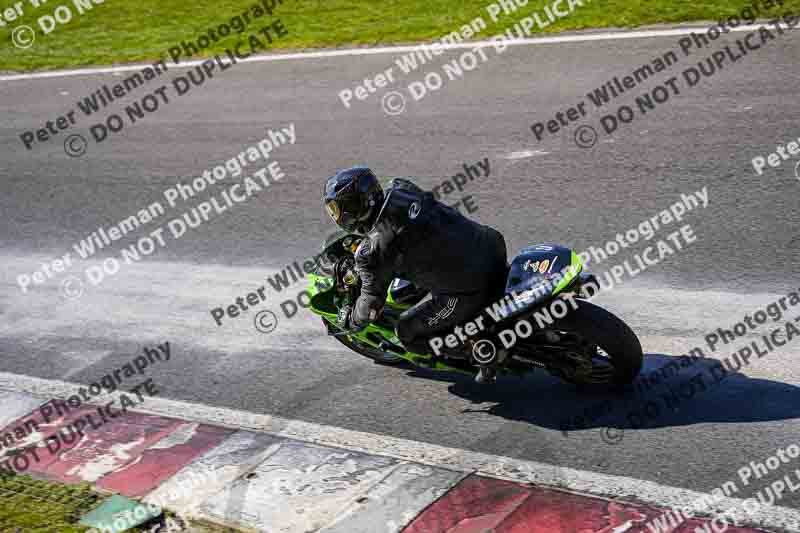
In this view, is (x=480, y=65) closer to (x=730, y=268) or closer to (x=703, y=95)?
(x=703, y=95)

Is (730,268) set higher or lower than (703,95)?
lower

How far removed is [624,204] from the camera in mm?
9797

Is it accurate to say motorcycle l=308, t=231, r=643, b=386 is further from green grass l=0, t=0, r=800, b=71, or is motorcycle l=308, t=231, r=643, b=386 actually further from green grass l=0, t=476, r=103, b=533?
green grass l=0, t=0, r=800, b=71

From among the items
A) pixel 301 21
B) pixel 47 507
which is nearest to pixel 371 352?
pixel 47 507

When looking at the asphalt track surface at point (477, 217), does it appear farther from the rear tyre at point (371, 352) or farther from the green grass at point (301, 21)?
the green grass at point (301, 21)

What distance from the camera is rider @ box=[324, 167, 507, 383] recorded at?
21.5 ft

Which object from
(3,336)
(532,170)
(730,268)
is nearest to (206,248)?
(3,336)

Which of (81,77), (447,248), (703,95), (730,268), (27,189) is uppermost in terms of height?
(81,77)

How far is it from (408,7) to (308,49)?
2240mm

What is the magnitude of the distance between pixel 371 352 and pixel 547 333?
1698mm

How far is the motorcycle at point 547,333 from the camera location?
646 cm

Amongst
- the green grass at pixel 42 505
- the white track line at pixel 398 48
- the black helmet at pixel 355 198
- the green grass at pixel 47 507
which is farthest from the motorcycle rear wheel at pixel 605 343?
the white track line at pixel 398 48

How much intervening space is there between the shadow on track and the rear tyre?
67 centimetres


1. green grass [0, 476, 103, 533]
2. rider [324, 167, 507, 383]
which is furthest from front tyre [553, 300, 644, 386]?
green grass [0, 476, 103, 533]
